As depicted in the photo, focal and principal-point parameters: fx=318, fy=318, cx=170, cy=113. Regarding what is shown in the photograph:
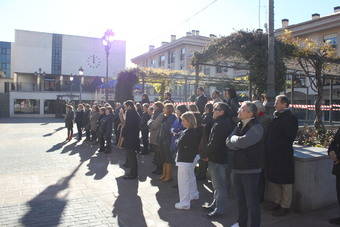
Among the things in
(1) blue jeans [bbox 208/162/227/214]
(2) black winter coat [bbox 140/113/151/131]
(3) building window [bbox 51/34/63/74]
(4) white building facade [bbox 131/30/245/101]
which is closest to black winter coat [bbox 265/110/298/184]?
(1) blue jeans [bbox 208/162/227/214]

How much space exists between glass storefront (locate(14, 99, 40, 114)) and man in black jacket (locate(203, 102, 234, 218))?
43338 mm

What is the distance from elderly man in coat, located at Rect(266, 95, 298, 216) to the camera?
4.98 m

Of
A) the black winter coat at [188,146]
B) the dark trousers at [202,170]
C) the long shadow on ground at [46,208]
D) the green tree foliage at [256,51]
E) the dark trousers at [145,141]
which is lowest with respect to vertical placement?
the long shadow on ground at [46,208]

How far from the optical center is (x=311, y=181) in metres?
5.30

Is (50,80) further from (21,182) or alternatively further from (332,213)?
(332,213)

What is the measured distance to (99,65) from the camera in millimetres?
55500

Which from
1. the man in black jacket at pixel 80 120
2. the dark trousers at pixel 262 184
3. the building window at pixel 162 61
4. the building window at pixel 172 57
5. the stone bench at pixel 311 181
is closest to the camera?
the stone bench at pixel 311 181

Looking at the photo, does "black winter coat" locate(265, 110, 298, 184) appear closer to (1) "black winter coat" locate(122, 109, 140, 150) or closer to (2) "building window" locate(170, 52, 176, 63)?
(1) "black winter coat" locate(122, 109, 140, 150)

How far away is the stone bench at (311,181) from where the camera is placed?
17.3 feet

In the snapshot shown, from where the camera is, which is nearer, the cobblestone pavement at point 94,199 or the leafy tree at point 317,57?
the cobblestone pavement at point 94,199

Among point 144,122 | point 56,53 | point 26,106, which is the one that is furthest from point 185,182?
point 56,53

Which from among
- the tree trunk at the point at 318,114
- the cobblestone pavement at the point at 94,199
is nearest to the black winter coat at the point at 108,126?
the cobblestone pavement at the point at 94,199

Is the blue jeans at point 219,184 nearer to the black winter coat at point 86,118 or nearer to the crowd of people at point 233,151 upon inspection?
the crowd of people at point 233,151

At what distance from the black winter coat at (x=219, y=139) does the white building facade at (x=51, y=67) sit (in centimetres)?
4159
